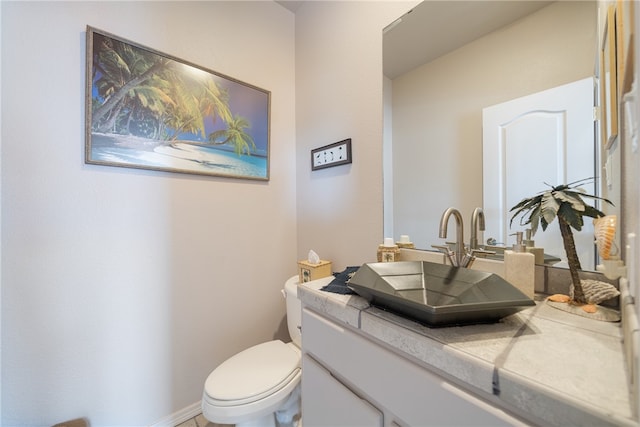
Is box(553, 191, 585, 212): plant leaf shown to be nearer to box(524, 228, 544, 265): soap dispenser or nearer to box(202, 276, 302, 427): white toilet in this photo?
box(524, 228, 544, 265): soap dispenser

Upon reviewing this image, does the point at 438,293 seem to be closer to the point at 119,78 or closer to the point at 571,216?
the point at 571,216

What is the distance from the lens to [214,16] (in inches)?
53.8

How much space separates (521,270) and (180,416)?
5.60 feet

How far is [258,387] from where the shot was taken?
983mm

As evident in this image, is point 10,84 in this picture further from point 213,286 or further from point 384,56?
point 384,56

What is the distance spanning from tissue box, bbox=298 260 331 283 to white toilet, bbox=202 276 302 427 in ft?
0.37

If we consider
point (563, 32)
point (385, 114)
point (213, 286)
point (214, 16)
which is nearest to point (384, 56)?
point (385, 114)

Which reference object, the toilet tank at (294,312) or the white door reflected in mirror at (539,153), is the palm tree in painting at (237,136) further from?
the white door reflected in mirror at (539,153)

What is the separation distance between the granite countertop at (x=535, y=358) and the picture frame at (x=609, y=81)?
470 mm

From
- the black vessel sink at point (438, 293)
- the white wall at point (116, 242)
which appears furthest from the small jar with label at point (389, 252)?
the white wall at point (116, 242)

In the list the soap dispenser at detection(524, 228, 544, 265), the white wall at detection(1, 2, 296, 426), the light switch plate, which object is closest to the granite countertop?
the soap dispenser at detection(524, 228, 544, 265)

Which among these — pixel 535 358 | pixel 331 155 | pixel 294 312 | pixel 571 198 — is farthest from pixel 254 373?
pixel 571 198

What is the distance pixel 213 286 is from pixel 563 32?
180cm

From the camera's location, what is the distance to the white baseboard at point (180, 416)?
1212 mm
